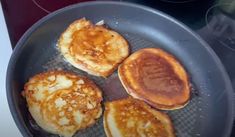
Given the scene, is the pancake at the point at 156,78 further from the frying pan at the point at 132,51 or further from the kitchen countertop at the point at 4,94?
the kitchen countertop at the point at 4,94

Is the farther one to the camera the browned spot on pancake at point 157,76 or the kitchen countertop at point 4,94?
the browned spot on pancake at point 157,76

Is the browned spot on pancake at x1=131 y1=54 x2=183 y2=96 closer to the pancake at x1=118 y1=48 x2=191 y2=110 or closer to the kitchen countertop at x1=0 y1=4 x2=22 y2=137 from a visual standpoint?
the pancake at x1=118 y1=48 x2=191 y2=110

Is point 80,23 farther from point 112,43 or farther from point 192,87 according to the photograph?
point 192,87

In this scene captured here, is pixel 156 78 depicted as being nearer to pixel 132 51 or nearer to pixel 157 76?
pixel 157 76

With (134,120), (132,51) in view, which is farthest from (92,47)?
(134,120)

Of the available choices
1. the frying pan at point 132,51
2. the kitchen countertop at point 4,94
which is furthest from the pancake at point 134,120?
the kitchen countertop at point 4,94

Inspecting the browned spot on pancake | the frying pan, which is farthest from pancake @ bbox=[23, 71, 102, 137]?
the browned spot on pancake
